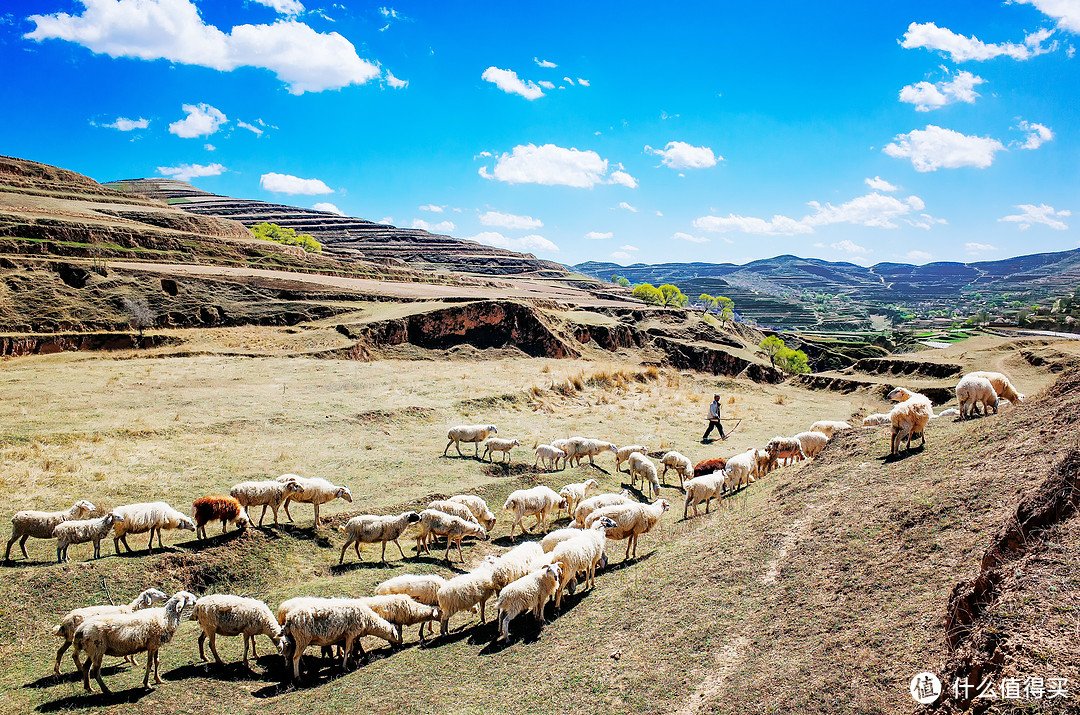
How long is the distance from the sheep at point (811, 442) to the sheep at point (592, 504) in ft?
23.5

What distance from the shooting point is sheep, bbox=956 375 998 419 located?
12.5m

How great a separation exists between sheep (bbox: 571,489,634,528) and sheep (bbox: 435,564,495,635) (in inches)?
139

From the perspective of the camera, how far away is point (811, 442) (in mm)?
17094

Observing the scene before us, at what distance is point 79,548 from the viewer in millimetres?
11031

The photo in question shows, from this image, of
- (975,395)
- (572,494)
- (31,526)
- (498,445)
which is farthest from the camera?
(498,445)

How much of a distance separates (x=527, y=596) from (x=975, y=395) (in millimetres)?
11488

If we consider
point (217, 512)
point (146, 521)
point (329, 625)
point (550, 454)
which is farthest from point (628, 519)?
point (146, 521)

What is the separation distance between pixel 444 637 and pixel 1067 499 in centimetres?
841

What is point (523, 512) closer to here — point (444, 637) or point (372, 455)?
point (444, 637)

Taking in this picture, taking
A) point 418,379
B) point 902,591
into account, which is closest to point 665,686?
point 902,591

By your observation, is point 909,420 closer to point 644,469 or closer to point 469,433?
point 644,469

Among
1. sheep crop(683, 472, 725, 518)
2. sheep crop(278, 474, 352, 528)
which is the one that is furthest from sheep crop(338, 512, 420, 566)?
sheep crop(683, 472, 725, 518)

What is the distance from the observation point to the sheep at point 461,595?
908 centimetres

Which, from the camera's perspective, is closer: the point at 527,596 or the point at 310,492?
the point at 527,596
